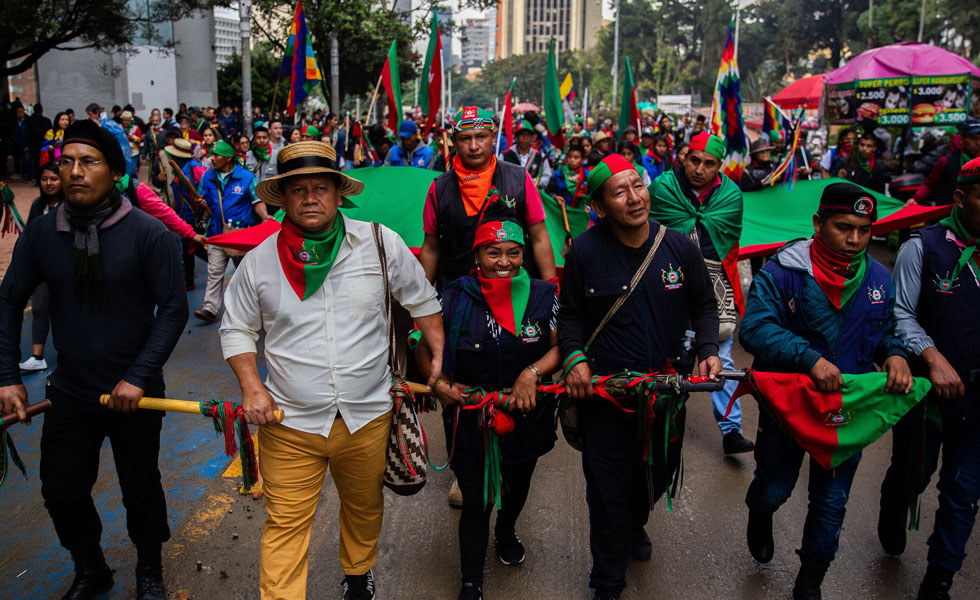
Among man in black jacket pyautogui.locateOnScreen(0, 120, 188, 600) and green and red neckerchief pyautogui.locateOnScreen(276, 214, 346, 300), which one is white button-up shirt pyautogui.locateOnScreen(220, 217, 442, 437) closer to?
green and red neckerchief pyautogui.locateOnScreen(276, 214, 346, 300)

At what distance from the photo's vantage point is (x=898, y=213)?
23.7 feet

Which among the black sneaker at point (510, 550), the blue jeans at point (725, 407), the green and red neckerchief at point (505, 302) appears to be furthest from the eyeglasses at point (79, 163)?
the blue jeans at point (725, 407)

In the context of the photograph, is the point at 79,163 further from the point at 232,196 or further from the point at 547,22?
the point at 547,22

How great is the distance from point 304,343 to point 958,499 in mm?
2886

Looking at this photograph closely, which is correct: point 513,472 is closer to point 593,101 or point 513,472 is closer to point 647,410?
point 647,410

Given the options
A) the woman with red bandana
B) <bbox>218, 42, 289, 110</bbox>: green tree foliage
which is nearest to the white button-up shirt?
the woman with red bandana

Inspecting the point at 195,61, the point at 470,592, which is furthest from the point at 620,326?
the point at 195,61

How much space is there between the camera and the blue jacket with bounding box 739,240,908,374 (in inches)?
136

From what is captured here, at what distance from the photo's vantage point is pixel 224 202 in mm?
8445

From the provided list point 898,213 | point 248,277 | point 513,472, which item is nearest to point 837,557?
point 513,472

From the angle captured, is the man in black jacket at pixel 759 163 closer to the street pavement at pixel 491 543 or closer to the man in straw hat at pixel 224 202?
the street pavement at pixel 491 543

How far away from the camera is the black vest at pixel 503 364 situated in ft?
11.7

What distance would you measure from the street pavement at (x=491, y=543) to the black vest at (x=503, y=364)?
73 centimetres

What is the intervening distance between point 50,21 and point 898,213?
59.9 ft
